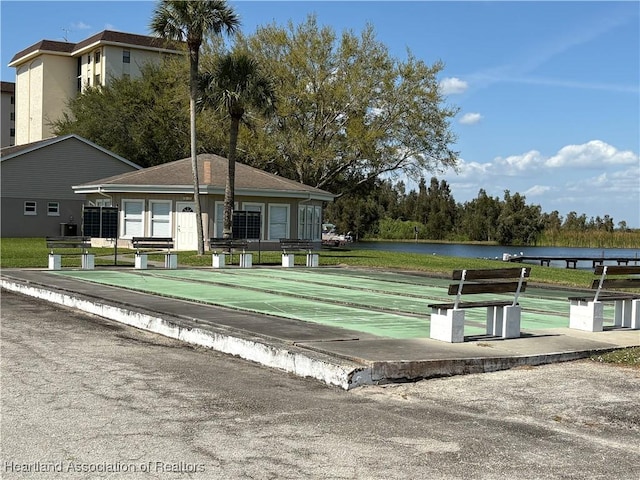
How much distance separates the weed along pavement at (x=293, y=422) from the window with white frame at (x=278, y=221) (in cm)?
3105

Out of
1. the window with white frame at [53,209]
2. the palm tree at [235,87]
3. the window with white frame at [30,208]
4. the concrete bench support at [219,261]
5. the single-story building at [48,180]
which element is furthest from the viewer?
the window with white frame at [53,209]

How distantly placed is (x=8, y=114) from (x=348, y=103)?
251 ft

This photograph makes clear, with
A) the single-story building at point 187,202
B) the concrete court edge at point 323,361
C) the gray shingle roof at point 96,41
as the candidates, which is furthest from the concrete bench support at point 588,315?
the gray shingle roof at point 96,41

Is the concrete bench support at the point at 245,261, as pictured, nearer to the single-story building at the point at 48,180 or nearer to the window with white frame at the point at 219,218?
the window with white frame at the point at 219,218

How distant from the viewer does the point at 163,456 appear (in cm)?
545

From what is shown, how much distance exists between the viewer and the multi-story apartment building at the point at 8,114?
347 ft

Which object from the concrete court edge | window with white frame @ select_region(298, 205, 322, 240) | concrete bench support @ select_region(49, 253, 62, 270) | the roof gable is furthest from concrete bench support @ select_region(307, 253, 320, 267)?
the concrete court edge

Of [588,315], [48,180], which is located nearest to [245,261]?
[588,315]

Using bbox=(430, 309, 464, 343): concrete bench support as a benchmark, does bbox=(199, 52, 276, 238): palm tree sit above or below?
above

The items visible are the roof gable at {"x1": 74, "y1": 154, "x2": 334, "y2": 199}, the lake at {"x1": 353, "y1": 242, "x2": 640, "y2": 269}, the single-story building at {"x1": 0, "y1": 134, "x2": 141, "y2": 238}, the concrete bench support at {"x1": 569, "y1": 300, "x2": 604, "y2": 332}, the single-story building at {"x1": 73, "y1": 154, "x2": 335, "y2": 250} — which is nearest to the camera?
the concrete bench support at {"x1": 569, "y1": 300, "x2": 604, "y2": 332}

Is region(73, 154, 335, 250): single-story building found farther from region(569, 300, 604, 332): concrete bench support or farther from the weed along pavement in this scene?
the weed along pavement

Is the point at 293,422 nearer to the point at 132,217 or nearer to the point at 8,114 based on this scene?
the point at 132,217

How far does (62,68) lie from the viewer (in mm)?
92438

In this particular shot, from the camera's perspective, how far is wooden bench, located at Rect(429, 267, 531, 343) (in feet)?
31.8
